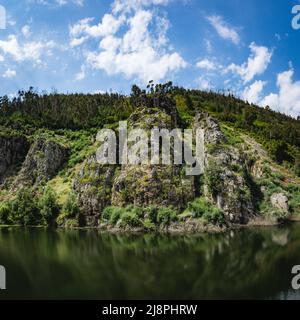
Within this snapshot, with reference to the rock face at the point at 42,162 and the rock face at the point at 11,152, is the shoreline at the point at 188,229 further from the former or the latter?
the rock face at the point at 11,152

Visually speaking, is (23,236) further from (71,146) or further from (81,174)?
(71,146)

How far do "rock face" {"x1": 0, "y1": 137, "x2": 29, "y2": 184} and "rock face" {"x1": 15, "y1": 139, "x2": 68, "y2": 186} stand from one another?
5.71m

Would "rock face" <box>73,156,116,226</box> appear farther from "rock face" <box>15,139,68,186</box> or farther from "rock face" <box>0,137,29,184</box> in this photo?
"rock face" <box>0,137,29,184</box>

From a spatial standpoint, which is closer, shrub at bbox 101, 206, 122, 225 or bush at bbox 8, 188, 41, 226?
shrub at bbox 101, 206, 122, 225

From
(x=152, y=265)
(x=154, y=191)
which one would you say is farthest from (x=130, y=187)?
(x=152, y=265)

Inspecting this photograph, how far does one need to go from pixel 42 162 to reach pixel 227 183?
58022mm

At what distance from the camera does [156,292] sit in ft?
119

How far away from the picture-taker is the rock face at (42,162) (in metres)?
116

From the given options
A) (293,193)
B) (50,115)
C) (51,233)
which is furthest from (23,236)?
(50,115)

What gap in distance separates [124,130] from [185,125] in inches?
1120

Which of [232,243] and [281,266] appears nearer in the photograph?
[281,266]

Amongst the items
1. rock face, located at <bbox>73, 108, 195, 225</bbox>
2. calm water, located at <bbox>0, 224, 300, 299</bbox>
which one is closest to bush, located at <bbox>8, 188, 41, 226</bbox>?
rock face, located at <bbox>73, 108, 195, 225</bbox>

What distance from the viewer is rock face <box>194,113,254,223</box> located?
87500 millimetres

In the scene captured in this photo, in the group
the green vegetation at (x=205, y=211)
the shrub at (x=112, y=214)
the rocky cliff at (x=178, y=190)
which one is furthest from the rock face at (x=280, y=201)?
the shrub at (x=112, y=214)
